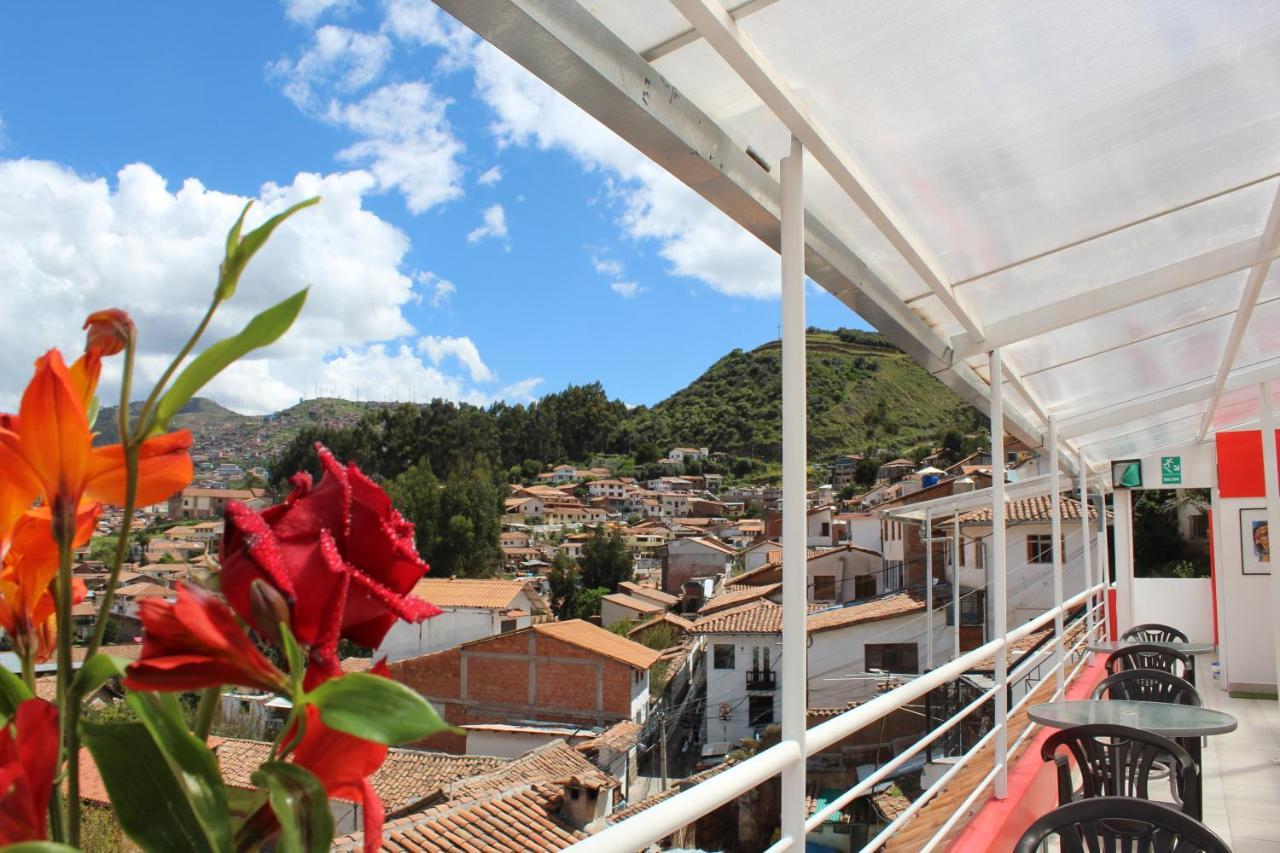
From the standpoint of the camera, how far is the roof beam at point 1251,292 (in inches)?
118

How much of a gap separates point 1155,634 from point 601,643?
58.4ft

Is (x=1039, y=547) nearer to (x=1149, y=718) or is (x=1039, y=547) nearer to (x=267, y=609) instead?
(x=1149, y=718)

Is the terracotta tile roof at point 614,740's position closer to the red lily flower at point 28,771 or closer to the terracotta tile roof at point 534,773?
the terracotta tile roof at point 534,773

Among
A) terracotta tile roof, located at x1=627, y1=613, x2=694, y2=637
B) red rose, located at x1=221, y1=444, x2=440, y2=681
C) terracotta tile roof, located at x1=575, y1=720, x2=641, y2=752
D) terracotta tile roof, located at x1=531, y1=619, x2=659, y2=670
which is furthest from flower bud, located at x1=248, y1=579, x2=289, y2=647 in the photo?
terracotta tile roof, located at x1=627, y1=613, x2=694, y2=637

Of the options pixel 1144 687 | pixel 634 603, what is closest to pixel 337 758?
pixel 1144 687

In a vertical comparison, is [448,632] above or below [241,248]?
below

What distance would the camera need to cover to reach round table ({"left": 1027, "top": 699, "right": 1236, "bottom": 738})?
9.44 feet

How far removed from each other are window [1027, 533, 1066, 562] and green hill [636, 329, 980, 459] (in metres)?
35.1

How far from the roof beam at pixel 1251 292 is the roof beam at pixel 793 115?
127 centimetres

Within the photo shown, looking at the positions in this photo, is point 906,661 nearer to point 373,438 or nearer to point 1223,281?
point 1223,281

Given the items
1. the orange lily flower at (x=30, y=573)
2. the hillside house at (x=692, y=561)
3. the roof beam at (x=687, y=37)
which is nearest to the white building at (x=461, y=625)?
the hillside house at (x=692, y=561)

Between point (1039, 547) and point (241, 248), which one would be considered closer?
point (241, 248)

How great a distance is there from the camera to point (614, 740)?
60.8ft

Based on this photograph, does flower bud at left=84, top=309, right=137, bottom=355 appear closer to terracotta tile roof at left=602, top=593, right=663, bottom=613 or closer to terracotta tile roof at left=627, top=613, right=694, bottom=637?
terracotta tile roof at left=627, top=613, right=694, bottom=637
